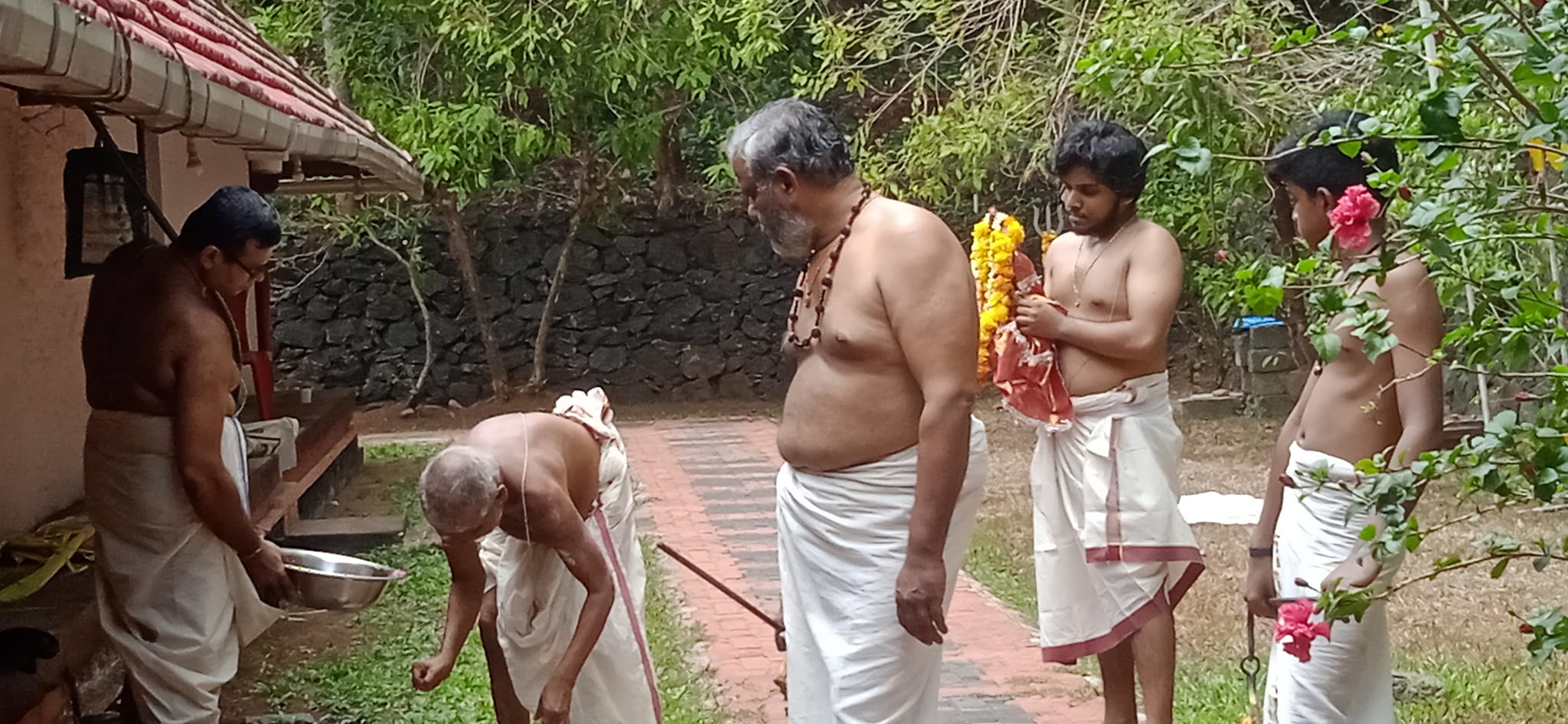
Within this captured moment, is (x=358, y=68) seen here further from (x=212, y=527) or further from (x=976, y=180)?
(x=212, y=527)

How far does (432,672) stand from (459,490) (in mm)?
543

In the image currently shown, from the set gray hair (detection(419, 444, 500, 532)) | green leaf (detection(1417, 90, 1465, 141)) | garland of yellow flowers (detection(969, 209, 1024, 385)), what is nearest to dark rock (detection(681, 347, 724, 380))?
garland of yellow flowers (detection(969, 209, 1024, 385))

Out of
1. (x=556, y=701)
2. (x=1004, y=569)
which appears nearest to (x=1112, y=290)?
(x=556, y=701)

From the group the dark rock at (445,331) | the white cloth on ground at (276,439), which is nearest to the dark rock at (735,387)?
the dark rock at (445,331)

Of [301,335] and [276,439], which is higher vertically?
[276,439]

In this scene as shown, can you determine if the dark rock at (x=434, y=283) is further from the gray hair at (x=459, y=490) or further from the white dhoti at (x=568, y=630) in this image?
the gray hair at (x=459, y=490)

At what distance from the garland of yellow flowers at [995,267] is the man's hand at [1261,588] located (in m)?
0.88

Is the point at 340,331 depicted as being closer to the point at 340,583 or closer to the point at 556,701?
the point at 340,583

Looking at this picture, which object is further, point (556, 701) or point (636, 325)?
point (636, 325)

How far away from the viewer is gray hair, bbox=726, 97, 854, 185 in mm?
2916

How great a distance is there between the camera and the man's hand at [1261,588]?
3.18 m

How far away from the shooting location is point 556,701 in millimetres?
3107

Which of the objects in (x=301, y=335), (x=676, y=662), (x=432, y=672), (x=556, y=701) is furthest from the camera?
(x=301, y=335)

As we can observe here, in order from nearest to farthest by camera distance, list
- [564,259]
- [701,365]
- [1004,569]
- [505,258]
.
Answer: [1004,569] < [564,259] < [505,258] < [701,365]
